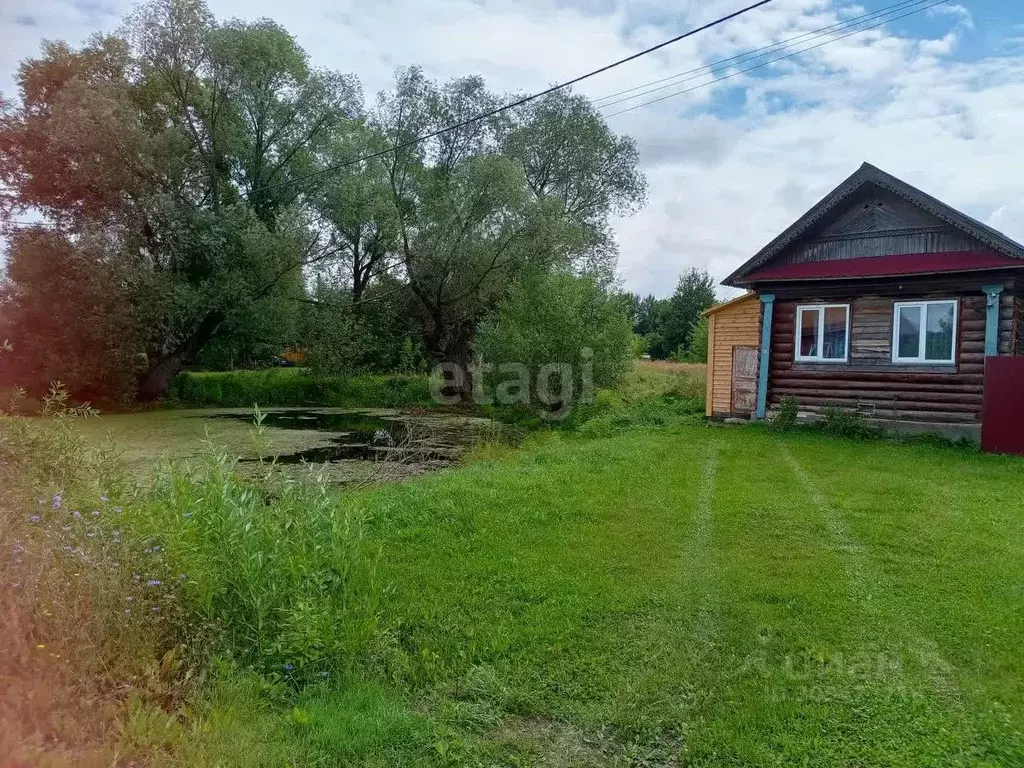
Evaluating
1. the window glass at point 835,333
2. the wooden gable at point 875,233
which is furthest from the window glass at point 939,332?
the window glass at point 835,333

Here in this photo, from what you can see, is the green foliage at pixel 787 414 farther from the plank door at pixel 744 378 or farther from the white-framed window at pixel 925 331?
the white-framed window at pixel 925 331

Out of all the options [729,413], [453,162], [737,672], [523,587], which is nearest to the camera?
[737,672]

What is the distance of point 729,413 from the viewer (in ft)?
49.8

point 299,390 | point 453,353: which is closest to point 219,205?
point 299,390

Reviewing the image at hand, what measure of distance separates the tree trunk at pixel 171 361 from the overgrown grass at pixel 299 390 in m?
0.97

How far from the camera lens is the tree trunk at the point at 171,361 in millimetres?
22625

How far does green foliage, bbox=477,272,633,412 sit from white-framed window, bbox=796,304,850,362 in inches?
208

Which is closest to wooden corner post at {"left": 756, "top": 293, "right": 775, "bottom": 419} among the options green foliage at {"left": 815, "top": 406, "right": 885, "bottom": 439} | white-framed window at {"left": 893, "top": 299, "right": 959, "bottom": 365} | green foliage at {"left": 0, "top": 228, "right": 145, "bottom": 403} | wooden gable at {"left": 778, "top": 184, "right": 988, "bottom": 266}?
wooden gable at {"left": 778, "top": 184, "right": 988, "bottom": 266}

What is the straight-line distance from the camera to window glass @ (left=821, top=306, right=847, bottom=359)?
13148 mm

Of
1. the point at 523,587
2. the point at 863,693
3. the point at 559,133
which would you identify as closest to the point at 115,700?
the point at 523,587

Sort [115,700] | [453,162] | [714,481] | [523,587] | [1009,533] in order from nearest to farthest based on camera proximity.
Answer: [115,700] → [523,587] → [1009,533] → [714,481] → [453,162]

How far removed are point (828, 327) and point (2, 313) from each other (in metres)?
22.8

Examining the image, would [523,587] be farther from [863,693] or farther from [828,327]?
[828,327]

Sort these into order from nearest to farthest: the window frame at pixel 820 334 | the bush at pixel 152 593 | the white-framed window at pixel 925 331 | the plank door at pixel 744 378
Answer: the bush at pixel 152 593 < the white-framed window at pixel 925 331 < the window frame at pixel 820 334 < the plank door at pixel 744 378
